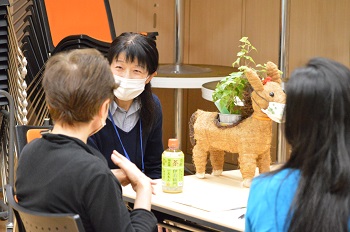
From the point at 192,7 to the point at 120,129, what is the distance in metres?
3.03

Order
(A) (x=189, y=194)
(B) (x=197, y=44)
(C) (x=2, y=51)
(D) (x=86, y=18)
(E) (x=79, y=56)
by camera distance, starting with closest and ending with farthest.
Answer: (E) (x=79, y=56) < (A) (x=189, y=194) < (C) (x=2, y=51) < (D) (x=86, y=18) < (B) (x=197, y=44)

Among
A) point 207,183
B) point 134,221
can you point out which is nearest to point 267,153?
point 207,183

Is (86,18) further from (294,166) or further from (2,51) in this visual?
(294,166)

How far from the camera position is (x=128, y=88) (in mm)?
2572

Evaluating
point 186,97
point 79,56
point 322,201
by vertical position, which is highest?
point 79,56

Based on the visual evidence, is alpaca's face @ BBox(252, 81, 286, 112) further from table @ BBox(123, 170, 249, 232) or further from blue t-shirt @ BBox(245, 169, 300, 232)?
blue t-shirt @ BBox(245, 169, 300, 232)

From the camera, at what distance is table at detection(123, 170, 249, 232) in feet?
6.71

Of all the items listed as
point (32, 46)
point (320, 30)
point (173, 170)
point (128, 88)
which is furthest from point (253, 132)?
point (320, 30)

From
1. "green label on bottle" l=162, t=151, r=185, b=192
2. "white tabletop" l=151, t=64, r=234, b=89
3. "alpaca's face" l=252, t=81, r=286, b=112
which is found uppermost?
"alpaca's face" l=252, t=81, r=286, b=112

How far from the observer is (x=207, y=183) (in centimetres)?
252

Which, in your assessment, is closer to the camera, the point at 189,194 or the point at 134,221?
the point at 134,221

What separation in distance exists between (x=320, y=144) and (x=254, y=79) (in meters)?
1.04

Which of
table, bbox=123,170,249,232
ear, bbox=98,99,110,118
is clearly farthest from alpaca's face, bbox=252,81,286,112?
ear, bbox=98,99,110,118

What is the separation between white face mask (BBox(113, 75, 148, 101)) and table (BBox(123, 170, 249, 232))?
34 cm
